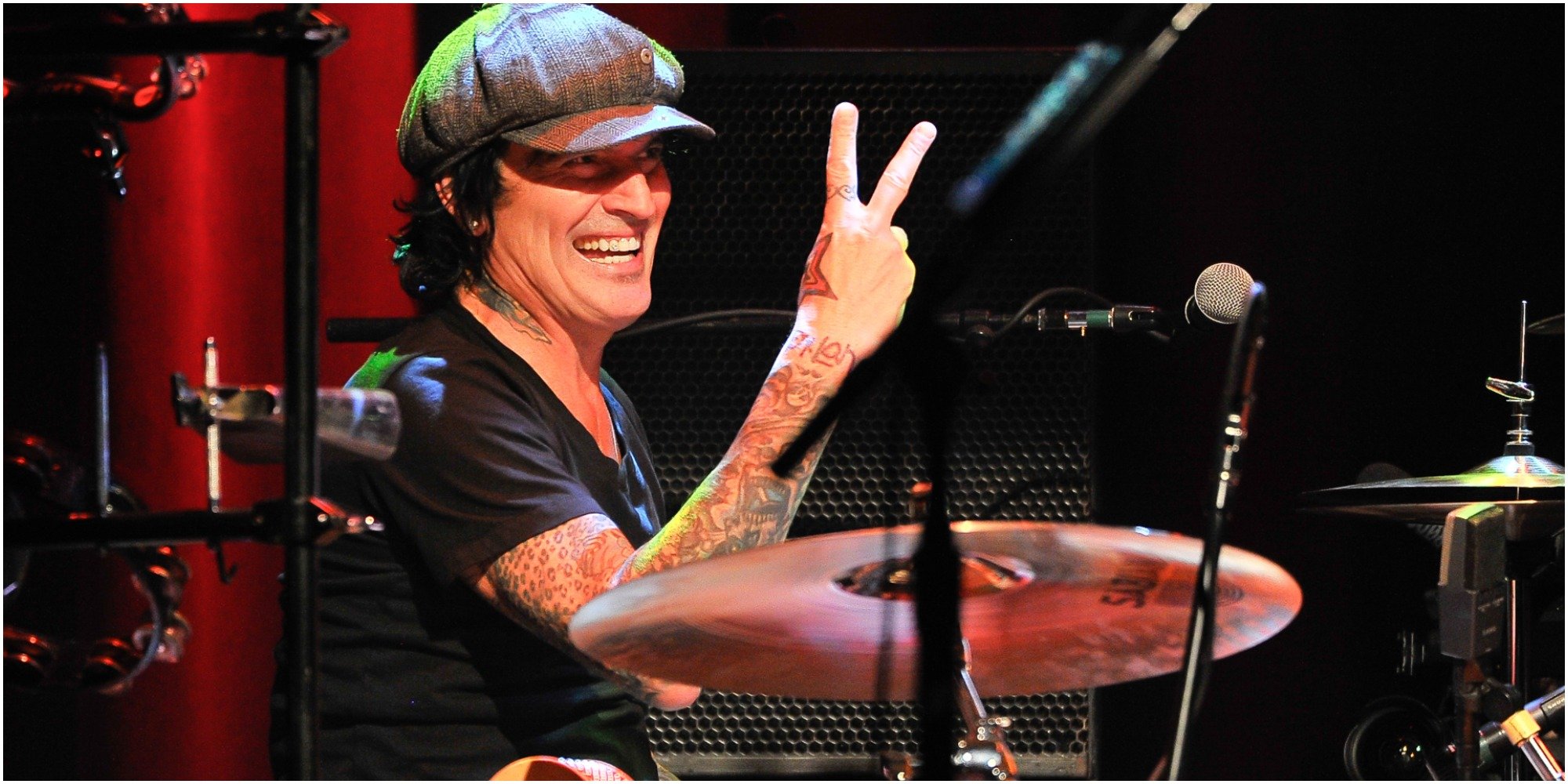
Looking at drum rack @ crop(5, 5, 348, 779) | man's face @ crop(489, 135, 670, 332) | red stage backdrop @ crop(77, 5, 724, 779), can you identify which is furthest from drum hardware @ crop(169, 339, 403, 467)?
red stage backdrop @ crop(77, 5, 724, 779)

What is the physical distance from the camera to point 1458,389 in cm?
253

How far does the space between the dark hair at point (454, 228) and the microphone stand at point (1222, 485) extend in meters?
1.09

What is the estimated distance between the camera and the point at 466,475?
5.00ft

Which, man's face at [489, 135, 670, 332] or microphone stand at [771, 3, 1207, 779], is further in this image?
man's face at [489, 135, 670, 332]

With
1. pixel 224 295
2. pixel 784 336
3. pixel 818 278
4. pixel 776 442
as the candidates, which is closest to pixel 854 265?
pixel 818 278

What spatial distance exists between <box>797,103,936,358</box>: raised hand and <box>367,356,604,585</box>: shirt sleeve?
0.32m

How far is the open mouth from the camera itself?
6.02ft

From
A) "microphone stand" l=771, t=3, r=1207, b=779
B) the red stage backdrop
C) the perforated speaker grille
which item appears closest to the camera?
"microphone stand" l=771, t=3, r=1207, b=779

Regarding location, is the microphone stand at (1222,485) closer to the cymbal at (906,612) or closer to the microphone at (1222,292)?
the cymbal at (906,612)

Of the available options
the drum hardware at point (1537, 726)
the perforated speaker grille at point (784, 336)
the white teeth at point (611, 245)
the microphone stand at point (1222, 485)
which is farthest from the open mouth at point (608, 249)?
the drum hardware at point (1537, 726)

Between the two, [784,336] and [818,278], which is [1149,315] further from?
[784,336]

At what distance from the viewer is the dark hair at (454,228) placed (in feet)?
5.98

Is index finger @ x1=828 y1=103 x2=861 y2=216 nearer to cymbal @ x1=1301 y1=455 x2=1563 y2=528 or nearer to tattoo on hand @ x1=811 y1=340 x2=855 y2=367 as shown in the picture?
tattoo on hand @ x1=811 y1=340 x2=855 y2=367

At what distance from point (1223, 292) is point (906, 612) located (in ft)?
1.86
